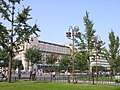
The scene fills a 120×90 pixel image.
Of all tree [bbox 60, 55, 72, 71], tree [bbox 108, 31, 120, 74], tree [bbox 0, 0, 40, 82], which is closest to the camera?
tree [bbox 0, 0, 40, 82]

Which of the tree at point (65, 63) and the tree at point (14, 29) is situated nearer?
the tree at point (14, 29)

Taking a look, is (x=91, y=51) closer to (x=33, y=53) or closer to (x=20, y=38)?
(x=20, y=38)

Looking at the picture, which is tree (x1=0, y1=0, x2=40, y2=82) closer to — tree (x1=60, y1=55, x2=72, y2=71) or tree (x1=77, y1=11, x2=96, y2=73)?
tree (x1=77, y1=11, x2=96, y2=73)

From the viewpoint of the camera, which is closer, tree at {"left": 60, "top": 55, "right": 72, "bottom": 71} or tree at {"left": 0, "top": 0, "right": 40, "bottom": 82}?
tree at {"left": 0, "top": 0, "right": 40, "bottom": 82}

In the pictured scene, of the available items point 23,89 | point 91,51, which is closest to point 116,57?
point 91,51

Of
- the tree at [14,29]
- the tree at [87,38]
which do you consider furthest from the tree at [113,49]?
the tree at [14,29]

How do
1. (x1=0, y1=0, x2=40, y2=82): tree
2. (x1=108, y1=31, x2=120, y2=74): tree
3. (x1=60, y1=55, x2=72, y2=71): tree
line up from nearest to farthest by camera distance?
(x1=0, y1=0, x2=40, y2=82): tree < (x1=108, y1=31, x2=120, y2=74): tree < (x1=60, y1=55, x2=72, y2=71): tree

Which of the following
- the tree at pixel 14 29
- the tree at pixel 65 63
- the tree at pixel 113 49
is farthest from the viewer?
the tree at pixel 65 63

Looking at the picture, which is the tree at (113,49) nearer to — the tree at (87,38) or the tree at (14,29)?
the tree at (87,38)

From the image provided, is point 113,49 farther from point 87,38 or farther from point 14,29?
point 14,29

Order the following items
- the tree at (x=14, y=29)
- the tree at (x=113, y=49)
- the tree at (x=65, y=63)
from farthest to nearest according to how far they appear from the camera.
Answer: the tree at (x=65, y=63) < the tree at (x=113, y=49) < the tree at (x=14, y=29)

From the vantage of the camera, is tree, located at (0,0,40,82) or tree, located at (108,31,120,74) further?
tree, located at (108,31,120,74)

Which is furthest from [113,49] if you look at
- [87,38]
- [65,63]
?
[65,63]

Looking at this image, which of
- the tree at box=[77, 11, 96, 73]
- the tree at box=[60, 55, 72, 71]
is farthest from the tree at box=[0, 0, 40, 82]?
the tree at box=[60, 55, 72, 71]
